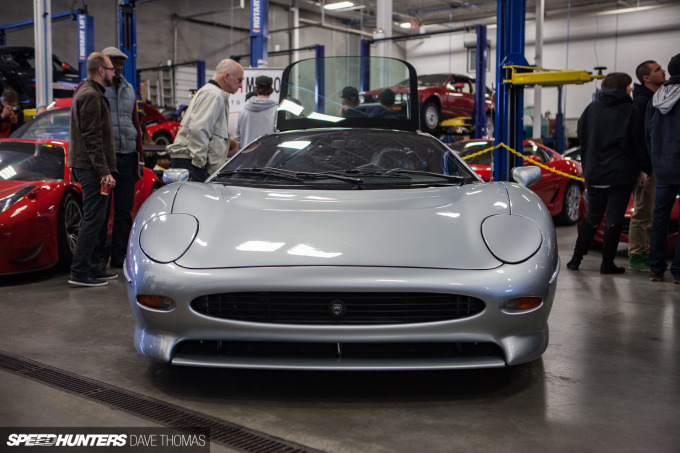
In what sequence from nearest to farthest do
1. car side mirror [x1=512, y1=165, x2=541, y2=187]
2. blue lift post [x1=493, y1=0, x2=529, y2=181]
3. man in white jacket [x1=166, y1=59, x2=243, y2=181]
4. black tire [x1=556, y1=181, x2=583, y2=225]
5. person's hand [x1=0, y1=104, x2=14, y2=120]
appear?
car side mirror [x1=512, y1=165, x2=541, y2=187], man in white jacket [x1=166, y1=59, x2=243, y2=181], blue lift post [x1=493, y1=0, x2=529, y2=181], black tire [x1=556, y1=181, x2=583, y2=225], person's hand [x1=0, y1=104, x2=14, y2=120]

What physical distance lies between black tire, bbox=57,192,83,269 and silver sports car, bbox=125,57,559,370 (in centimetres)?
268

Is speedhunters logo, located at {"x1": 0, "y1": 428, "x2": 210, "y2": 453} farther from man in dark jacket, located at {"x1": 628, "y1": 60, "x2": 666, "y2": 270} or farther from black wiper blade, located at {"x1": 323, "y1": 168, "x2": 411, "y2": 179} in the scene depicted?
man in dark jacket, located at {"x1": 628, "y1": 60, "x2": 666, "y2": 270}

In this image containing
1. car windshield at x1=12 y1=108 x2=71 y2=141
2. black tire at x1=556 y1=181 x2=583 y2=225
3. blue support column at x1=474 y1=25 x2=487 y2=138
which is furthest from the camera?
blue support column at x1=474 y1=25 x2=487 y2=138

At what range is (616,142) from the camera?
18.3 ft

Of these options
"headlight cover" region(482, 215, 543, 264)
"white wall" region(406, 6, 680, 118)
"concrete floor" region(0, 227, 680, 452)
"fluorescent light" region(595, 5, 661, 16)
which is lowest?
"concrete floor" region(0, 227, 680, 452)

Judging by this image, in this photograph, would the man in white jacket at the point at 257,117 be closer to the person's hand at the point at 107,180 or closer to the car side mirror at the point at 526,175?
the person's hand at the point at 107,180

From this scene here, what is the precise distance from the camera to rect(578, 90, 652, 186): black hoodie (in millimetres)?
5535

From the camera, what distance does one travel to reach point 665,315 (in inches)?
167

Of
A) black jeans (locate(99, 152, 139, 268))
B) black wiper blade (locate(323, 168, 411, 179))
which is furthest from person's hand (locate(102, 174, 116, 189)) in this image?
black wiper blade (locate(323, 168, 411, 179))

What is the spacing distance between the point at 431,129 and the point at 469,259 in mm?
11224

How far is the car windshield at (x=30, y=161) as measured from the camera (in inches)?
221

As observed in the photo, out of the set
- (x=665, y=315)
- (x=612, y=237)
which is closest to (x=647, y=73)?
(x=612, y=237)

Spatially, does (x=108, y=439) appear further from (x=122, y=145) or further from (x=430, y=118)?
(x=430, y=118)

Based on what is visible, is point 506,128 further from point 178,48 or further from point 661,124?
point 178,48
